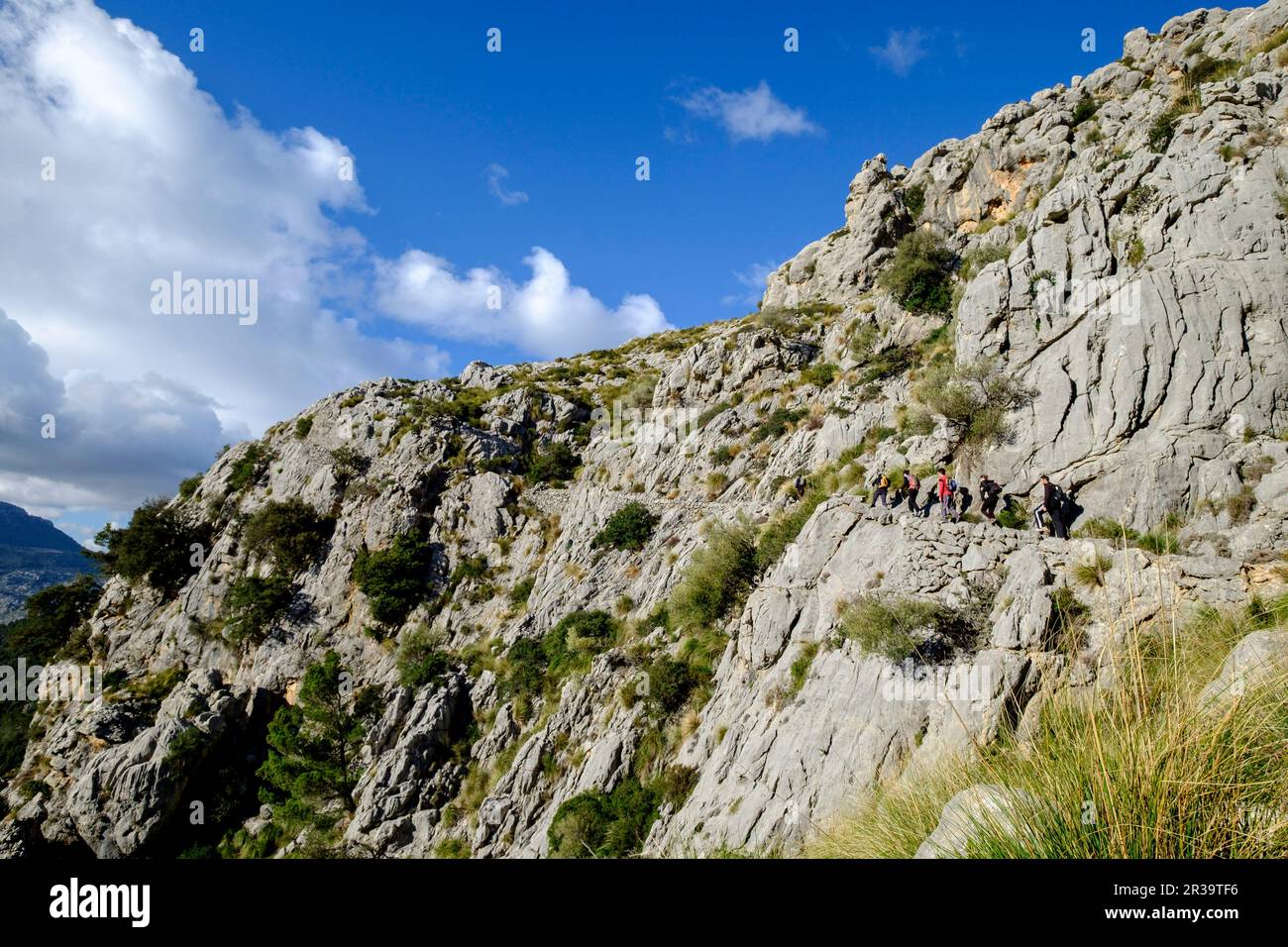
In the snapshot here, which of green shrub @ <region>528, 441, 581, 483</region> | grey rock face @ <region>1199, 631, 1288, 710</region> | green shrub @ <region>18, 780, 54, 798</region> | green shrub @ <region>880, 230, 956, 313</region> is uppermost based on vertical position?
green shrub @ <region>880, 230, 956, 313</region>

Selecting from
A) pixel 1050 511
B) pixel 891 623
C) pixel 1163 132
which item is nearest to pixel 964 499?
pixel 1050 511

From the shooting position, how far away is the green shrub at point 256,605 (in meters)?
34.0

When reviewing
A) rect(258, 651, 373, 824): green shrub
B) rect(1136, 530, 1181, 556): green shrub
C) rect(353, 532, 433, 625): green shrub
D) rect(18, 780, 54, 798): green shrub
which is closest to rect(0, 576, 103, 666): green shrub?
rect(18, 780, 54, 798): green shrub

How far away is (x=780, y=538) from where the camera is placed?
2145 centimetres

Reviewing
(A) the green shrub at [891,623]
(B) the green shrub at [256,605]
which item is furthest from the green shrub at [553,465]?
(A) the green shrub at [891,623]

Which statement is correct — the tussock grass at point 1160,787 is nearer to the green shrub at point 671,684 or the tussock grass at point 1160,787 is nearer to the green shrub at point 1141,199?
the green shrub at point 671,684

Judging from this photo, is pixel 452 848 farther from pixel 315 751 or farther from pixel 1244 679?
pixel 1244 679

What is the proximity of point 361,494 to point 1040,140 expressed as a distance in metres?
48.2

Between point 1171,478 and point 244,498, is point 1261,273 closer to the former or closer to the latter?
point 1171,478

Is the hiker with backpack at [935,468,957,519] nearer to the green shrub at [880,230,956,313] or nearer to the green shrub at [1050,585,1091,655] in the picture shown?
the green shrub at [1050,585,1091,655]

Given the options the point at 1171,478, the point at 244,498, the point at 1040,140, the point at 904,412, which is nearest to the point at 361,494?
the point at 244,498

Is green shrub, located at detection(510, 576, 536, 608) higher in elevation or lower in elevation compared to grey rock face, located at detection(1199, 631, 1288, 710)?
lower

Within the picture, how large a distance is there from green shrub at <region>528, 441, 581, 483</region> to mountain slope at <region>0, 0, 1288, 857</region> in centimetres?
27

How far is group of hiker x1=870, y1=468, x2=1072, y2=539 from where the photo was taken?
15703mm
